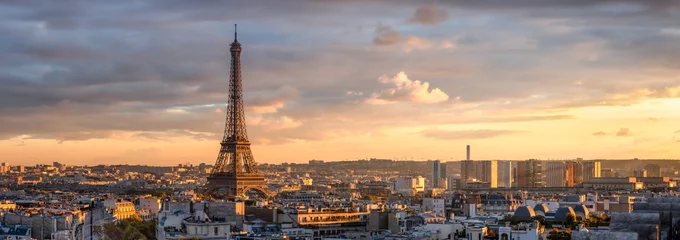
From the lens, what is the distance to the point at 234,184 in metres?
151

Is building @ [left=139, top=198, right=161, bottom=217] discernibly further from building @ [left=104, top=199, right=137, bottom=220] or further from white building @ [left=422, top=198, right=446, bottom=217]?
white building @ [left=422, top=198, right=446, bottom=217]

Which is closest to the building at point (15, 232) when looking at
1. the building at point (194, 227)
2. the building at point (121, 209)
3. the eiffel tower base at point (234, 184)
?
the building at point (194, 227)

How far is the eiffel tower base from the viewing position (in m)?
151

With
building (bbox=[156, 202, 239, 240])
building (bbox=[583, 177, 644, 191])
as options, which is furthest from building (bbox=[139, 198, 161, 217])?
building (bbox=[583, 177, 644, 191])

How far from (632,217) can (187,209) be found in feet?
218

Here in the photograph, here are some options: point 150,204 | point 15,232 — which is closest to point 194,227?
point 15,232

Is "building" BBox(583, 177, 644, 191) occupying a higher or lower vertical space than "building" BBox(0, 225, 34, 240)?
higher

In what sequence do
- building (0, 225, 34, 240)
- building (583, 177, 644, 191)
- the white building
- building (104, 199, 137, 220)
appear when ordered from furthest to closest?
building (583, 177, 644, 191)
the white building
building (104, 199, 137, 220)
building (0, 225, 34, 240)

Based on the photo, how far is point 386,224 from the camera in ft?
274

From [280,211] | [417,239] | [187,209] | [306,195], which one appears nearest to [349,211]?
[280,211]

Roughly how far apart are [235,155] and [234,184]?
3873 mm

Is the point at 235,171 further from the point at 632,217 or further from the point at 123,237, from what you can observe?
the point at 632,217

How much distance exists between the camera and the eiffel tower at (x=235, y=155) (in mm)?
152125

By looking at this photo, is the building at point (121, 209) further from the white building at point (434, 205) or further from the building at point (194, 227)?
the building at point (194, 227)
